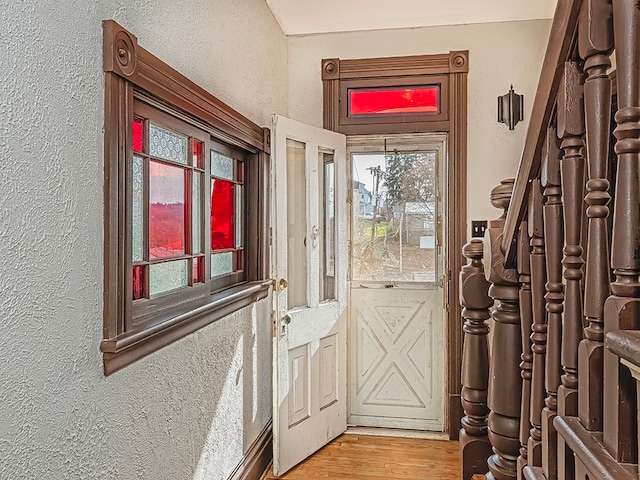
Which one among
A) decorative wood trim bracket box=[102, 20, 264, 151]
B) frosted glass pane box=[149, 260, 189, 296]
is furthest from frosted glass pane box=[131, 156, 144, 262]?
decorative wood trim bracket box=[102, 20, 264, 151]

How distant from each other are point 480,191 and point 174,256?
2180 millimetres

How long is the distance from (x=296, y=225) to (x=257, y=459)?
130cm

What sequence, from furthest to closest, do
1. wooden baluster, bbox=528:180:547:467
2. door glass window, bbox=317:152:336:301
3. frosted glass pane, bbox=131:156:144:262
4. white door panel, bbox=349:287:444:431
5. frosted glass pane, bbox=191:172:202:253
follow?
white door panel, bbox=349:287:444:431
door glass window, bbox=317:152:336:301
frosted glass pane, bbox=191:172:202:253
frosted glass pane, bbox=131:156:144:262
wooden baluster, bbox=528:180:547:467

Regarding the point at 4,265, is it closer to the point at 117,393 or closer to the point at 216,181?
the point at 117,393

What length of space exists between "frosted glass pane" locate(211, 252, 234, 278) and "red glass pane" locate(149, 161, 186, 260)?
16.1 inches

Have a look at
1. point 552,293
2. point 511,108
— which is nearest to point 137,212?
point 552,293

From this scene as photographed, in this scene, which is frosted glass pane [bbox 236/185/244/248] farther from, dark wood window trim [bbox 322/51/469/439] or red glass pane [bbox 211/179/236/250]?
dark wood window trim [bbox 322/51/469/439]

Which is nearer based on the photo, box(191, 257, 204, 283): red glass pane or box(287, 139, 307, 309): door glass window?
box(191, 257, 204, 283): red glass pane

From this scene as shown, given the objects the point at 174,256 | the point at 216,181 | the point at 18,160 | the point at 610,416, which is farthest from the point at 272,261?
the point at 610,416

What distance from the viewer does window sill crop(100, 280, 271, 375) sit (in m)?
1.42

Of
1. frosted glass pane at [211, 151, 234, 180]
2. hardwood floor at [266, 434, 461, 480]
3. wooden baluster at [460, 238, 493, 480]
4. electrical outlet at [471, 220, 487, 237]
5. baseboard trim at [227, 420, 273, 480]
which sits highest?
frosted glass pane at [211, 151, 234, 180]

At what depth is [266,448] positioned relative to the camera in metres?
2.96

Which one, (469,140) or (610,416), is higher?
(469,140)

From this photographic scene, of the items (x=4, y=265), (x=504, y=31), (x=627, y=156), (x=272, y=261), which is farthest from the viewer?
(x=504, y=31)
